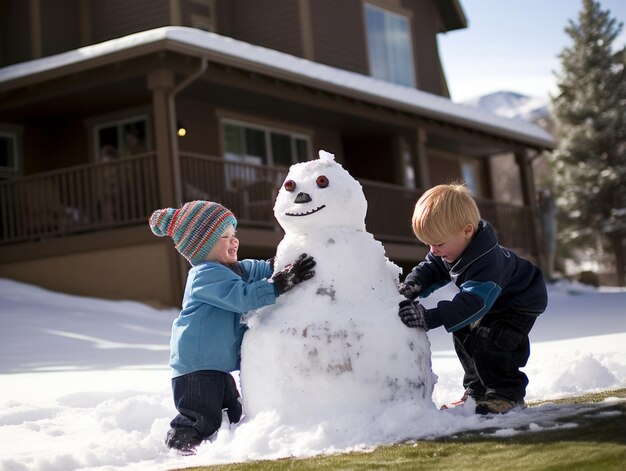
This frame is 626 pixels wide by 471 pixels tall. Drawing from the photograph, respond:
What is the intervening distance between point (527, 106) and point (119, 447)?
123 metres

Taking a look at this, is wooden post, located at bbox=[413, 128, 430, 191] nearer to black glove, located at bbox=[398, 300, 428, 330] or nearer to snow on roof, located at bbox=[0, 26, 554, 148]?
snow on roof, located at bbox=[0, 26, 554, 148]

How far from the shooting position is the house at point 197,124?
13000 millimetres

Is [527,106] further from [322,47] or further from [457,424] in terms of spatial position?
[457,424]

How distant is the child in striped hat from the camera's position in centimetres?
419

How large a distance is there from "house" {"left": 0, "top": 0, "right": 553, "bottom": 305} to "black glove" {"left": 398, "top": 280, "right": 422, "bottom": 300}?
8210 millimetres

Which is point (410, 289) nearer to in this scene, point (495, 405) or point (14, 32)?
point (495, 405)

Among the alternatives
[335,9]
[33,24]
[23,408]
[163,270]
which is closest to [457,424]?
[23,408]

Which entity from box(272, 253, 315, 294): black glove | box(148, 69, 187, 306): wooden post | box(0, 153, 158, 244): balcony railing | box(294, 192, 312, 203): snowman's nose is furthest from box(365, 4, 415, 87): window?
box(272, 253, 315, 294): black glove

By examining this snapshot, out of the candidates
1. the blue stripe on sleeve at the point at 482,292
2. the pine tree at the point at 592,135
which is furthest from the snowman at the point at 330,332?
the pine tree at the point at 592,135

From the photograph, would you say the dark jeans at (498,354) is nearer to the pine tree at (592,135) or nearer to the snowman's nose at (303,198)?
the snowman's nose at (303,198)

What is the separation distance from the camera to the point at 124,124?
15508 millimetres

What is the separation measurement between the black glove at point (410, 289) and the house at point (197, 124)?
26.9ft

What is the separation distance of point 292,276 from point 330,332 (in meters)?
0.34

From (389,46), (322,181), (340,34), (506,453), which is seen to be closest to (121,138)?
(340,34)
